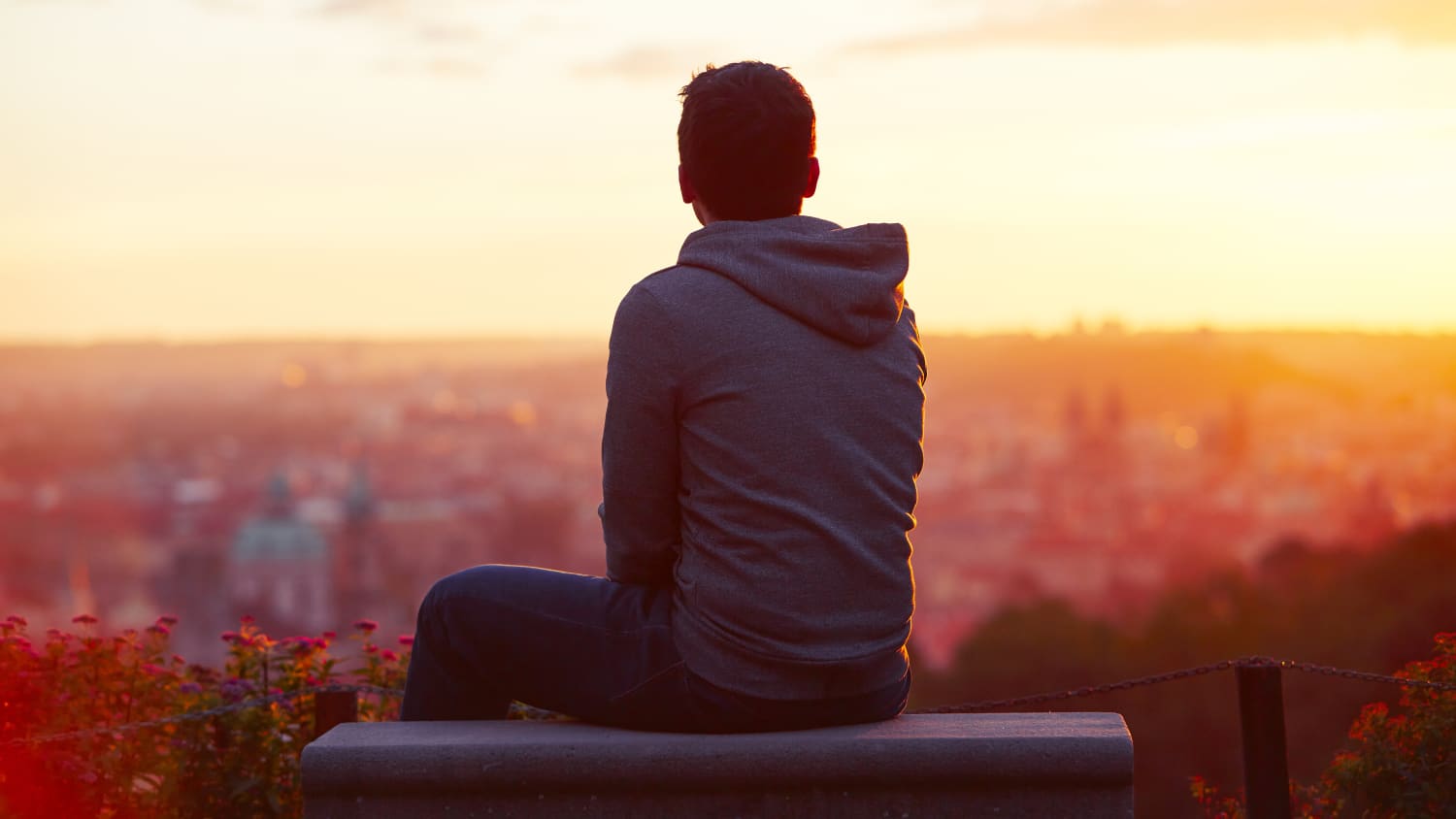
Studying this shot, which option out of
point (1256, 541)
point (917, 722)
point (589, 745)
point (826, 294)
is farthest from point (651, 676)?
point (1256, 541)

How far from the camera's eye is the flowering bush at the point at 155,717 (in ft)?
10.3

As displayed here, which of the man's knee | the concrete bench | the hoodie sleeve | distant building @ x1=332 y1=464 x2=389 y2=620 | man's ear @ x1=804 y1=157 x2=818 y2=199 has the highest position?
man's ear @ x1=804 y1=157 x2=818 y2=199

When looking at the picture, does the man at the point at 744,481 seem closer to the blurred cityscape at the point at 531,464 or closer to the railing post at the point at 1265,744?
the railing post at the point at 1265,744

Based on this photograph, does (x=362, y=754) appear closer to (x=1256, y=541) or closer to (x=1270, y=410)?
(x=1256, y=541)

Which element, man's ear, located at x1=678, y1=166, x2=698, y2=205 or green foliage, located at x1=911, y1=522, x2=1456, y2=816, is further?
green foliage, located at x1=911, y1=522, x2=1456, y2=816

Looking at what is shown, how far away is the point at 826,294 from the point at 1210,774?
1885 cm

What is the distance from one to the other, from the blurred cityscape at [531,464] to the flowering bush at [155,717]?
50442 mm

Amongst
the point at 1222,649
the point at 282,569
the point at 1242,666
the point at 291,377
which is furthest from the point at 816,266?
the point at 291,377

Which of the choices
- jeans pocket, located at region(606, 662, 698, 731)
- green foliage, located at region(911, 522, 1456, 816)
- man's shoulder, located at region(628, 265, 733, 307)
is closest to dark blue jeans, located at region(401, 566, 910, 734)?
jeans pocket, located at region(606, 662, 698, 731)

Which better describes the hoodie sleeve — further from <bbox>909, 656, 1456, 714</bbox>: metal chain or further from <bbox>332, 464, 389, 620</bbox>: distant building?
<bbox>332, 464, 389, 620</bbox>: distant building

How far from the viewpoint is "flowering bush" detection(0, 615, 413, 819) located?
10.3 ft

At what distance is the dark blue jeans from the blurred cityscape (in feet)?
169

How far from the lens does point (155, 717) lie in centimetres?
360

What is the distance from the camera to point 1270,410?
3174 inches
